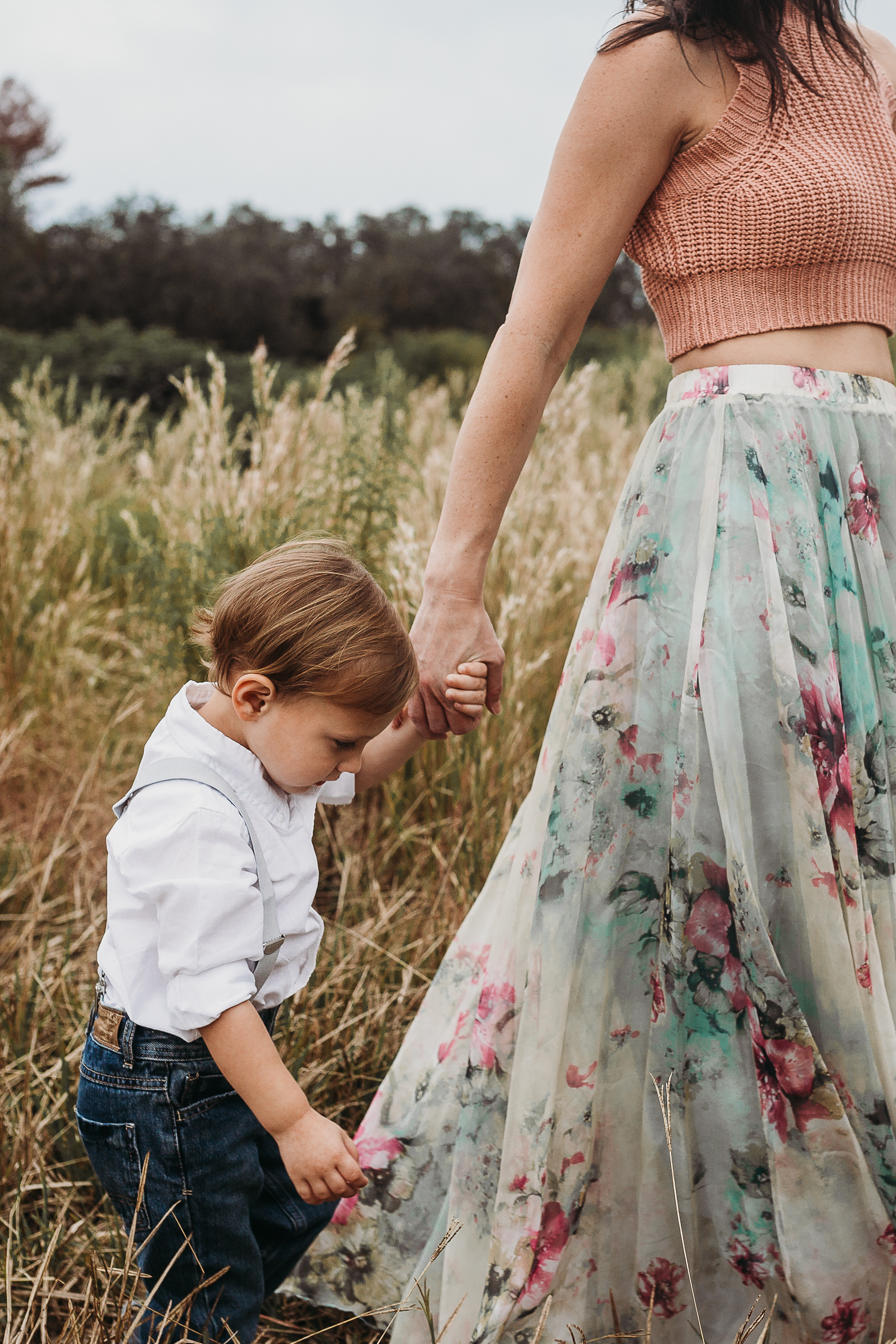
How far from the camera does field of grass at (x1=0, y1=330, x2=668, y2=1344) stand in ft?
5.44

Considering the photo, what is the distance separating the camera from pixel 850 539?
1.18m

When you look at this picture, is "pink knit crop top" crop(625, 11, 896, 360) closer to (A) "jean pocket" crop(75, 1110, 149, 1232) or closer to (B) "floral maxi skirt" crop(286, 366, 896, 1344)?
(B) "floral maxi skirt" crop(286, 366, 896, 1344)

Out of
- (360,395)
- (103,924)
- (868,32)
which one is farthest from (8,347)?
(868,32)

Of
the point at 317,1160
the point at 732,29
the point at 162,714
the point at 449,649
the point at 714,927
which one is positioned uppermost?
the point at 732,29

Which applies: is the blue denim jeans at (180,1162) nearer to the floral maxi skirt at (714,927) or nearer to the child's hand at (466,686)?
the floral maxi skirt at (714,927)

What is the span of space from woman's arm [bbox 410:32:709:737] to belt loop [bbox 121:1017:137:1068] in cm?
50

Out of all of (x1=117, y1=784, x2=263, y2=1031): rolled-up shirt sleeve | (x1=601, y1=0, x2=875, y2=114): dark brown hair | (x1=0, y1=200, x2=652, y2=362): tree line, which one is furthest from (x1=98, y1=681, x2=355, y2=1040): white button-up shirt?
(x1=0, y1=200, x2=652, y2=362): tree line

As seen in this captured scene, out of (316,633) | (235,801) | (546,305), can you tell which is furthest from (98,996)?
(546,305)

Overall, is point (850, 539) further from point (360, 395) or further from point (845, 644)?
point (360, 395)

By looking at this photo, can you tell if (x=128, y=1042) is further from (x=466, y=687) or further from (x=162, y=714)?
(x=162, y=714)

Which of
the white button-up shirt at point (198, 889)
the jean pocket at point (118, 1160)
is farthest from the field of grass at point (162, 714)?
the white button-up shirt at point (198, 889)

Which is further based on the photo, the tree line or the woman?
the tree line

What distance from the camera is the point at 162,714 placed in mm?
2695

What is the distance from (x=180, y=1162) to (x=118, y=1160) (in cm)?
9
